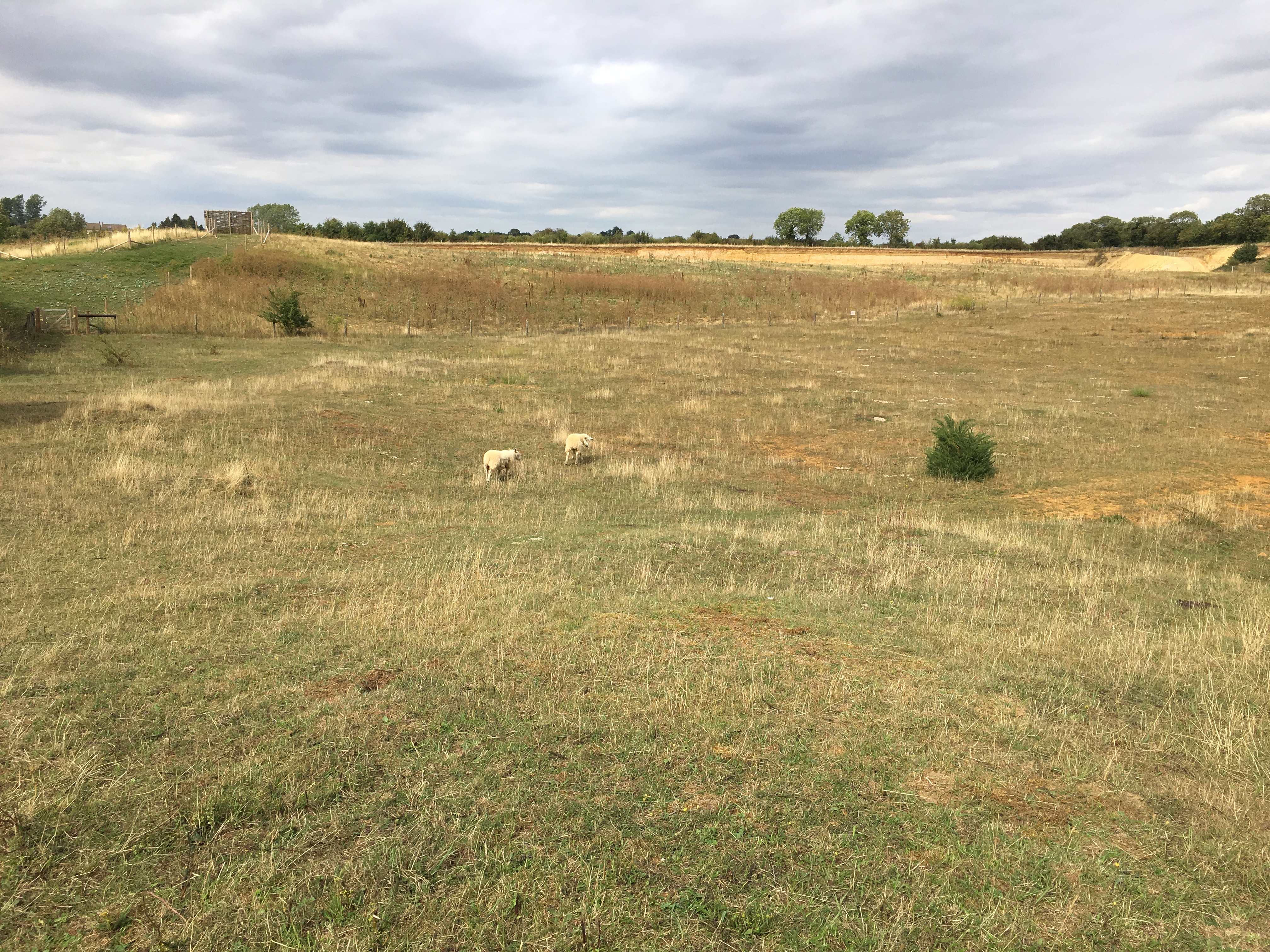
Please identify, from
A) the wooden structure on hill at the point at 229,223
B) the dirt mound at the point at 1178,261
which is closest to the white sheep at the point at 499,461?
the wooden structure on hill at the point at 229,223

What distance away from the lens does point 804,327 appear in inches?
1742

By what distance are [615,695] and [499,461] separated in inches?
357

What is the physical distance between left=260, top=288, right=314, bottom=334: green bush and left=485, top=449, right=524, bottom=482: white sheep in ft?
87.8

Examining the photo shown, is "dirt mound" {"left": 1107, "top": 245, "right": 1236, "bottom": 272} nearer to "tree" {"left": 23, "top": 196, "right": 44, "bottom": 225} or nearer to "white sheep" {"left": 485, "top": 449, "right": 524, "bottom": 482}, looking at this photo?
"white sheep" {"left": 485, "top": 449, "right": 524, "bottom": 482}

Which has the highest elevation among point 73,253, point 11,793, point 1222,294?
point 73,253

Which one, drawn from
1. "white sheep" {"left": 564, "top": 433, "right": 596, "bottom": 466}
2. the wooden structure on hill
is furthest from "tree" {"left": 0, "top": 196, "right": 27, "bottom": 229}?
"white sheep" {"left": 564, "top": 433, "right": 596, "bottom": 466}

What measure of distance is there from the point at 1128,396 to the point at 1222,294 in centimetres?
3500

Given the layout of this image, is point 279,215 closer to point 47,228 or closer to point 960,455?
point 47,228

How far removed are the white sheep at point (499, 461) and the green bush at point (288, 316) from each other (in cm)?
2677

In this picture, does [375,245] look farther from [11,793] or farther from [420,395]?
[11,793]

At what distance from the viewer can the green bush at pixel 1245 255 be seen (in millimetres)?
74625

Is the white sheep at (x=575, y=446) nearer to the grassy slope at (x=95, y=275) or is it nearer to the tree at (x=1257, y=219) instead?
the grassy slope at (x=95, y=275)

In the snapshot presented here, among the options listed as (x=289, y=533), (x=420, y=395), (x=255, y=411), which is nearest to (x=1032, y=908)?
(x=289, y=533)

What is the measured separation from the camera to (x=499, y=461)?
14.0m
